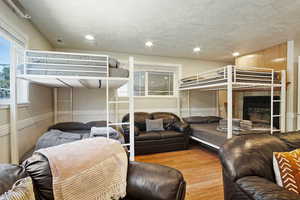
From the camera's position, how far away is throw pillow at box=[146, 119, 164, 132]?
12.4 ft

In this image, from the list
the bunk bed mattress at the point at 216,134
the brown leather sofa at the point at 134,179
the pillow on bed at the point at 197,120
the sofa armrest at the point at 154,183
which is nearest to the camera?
the brown leather sofa at the point at 134,179

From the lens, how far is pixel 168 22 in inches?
97.3

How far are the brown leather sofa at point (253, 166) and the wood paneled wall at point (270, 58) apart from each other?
273 cm

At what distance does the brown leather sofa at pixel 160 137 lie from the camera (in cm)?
332

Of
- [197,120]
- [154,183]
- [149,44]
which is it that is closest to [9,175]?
[154,183]

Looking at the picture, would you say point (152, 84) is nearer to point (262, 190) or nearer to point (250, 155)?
point (250, 155)

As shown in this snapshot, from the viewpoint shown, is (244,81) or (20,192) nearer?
(20,192)

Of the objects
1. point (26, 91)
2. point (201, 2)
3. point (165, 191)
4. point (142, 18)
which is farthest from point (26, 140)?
point (201, 2)

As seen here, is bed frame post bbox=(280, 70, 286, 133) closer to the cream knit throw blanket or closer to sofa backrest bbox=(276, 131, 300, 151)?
sofa backrest bbox=(276, 131, 300, 151)

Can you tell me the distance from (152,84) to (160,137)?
1.80 meters

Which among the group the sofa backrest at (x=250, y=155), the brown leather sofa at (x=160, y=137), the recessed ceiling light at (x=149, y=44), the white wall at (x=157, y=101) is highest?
the recessed ceiling light at (x=149, y=44)

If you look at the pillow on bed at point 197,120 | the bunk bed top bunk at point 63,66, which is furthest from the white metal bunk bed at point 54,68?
the pillow on bed at point 197,120

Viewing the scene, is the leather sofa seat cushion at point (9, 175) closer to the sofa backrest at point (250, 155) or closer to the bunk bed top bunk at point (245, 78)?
the sofa backrest at point (250, 155)

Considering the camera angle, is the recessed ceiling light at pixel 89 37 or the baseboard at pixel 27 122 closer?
the baseboard at pixel 27 122
